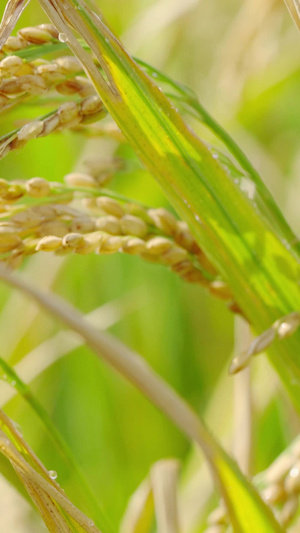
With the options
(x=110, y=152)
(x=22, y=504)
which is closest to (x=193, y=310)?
(x=110, y=152)

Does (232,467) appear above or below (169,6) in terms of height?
below

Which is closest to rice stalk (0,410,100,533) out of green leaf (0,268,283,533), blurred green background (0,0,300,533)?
green leaf (0,268,283,533)

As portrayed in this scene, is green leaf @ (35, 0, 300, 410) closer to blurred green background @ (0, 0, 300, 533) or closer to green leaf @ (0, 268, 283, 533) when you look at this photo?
green leaf @ (0, 268, 283, 533)

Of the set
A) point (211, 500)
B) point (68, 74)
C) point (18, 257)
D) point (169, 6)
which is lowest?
point (211, 500)

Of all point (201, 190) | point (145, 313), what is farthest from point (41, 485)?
point (145, 313)

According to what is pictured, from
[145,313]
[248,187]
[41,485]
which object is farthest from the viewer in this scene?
[145,313]

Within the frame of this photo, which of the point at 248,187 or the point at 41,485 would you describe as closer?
the point at 41,485

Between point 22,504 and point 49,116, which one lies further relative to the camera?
point 22,504

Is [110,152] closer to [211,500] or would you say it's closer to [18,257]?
[211,500]

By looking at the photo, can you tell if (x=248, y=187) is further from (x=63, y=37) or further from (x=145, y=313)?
(x=145, y=313)
